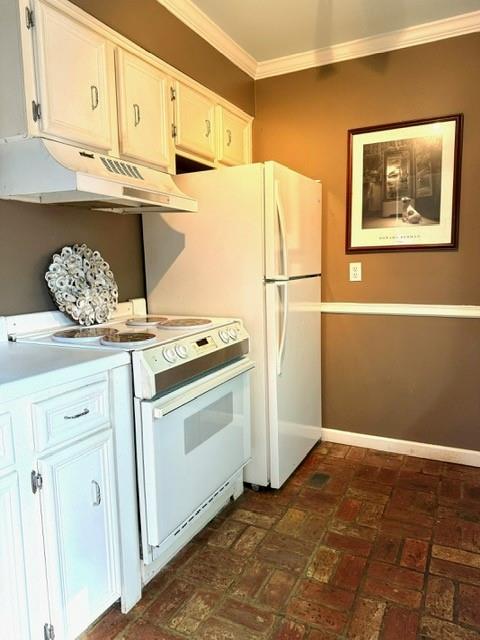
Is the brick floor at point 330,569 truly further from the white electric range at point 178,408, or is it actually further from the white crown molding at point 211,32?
the white crown molding at point 211,32

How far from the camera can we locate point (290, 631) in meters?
1.56

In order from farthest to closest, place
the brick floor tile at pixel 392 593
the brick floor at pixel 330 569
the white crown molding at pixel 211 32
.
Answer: the white crown molding at pixel 211 32 < the brick floor tile at pixel 392 593 < the brick floor at pixel 330 569

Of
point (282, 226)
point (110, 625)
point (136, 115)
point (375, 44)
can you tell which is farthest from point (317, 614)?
point (375, 44)

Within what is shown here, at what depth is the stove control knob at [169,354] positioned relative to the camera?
5.51 feet

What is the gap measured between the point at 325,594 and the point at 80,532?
957 mm

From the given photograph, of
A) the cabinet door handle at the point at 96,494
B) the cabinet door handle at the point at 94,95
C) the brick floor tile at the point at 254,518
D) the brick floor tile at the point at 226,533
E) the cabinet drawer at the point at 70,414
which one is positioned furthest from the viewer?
the brick floor tile at the point at 254,518

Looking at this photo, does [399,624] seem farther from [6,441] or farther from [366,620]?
[6,441]

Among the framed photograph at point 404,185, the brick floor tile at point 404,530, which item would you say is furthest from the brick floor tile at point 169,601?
the framed photograph at point 404,185

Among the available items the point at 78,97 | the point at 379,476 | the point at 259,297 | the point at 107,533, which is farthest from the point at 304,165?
the point at 107,533

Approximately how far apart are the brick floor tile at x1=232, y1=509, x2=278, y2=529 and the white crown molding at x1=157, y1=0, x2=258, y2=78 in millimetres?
2539

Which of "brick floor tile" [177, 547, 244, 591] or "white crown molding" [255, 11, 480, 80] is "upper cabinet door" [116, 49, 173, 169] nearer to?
"white crown molding" [255, 11, 480, 80]

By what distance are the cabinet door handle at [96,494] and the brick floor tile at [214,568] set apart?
0.61 meters

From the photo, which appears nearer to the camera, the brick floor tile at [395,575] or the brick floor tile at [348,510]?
the brick floor tile at [395,575]

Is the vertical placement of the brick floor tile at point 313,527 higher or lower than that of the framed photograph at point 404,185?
lower
